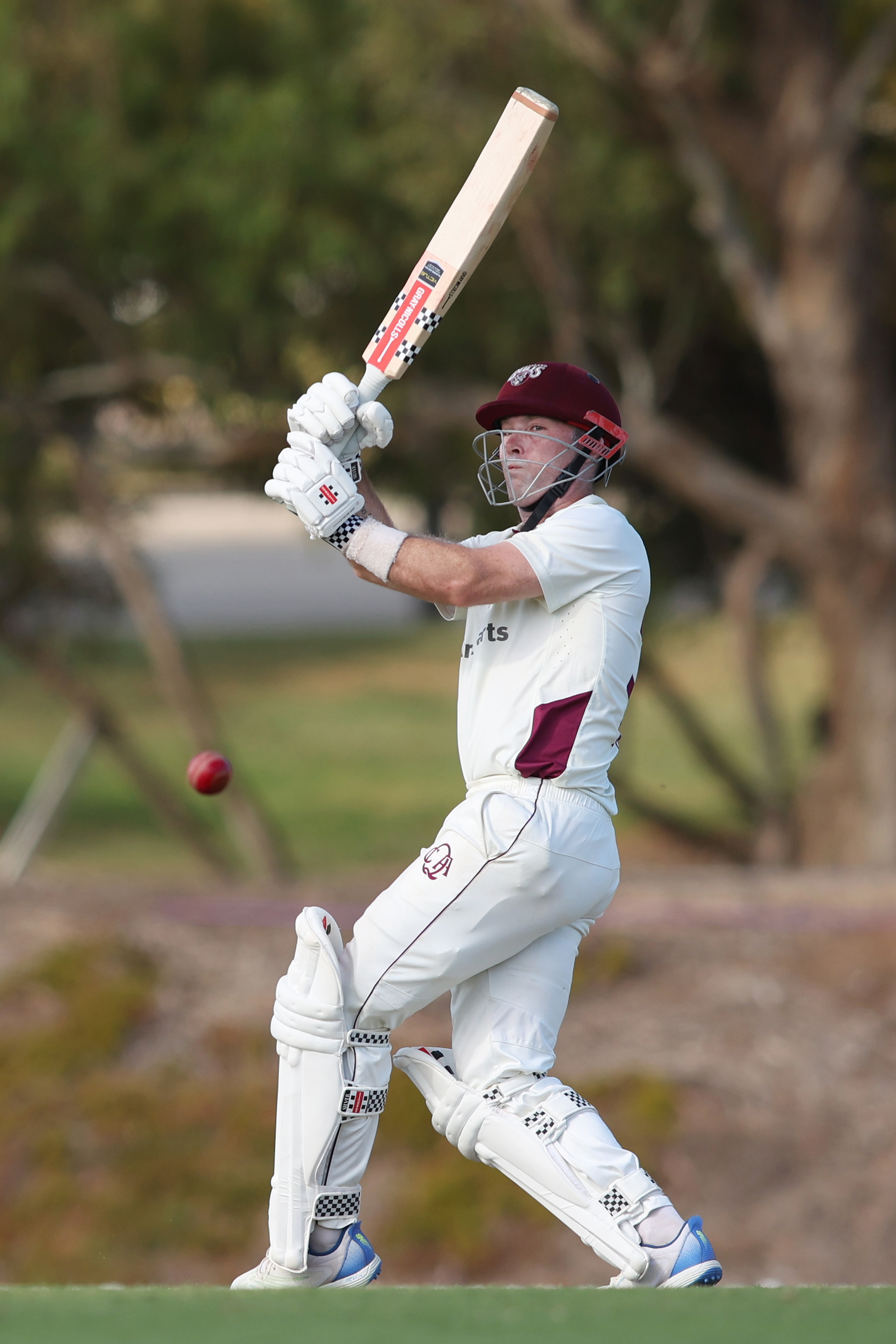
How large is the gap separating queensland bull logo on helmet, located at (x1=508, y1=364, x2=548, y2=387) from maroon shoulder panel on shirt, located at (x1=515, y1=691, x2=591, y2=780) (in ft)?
2.14

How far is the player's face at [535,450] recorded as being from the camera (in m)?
3.44

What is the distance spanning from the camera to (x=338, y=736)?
20672 mm

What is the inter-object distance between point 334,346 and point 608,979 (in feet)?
13.5

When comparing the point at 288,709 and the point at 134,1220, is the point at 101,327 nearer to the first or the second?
the point at 134,1220

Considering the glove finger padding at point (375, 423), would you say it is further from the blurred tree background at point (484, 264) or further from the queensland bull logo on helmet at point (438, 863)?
the blurred tree background at point (484, 264)

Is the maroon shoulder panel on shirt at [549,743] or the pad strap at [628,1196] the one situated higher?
the maroon shoulder panel on shirt at [549,743]

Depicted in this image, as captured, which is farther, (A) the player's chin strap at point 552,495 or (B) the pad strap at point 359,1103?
(A) the player's chin strap at point 552,495

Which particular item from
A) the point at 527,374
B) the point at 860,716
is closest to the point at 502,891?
the point at 527,374

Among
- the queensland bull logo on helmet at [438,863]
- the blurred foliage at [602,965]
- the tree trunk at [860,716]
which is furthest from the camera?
the tree trunk at [860,716]

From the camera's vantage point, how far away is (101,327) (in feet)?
31.8

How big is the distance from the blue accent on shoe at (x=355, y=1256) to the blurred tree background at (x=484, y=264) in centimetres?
606

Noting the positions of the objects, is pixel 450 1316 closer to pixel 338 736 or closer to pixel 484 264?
pixel 484 264

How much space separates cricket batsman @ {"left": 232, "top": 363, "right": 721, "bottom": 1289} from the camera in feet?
10.7

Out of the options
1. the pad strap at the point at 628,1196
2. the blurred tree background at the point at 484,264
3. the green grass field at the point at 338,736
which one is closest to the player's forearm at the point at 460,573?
the pad strap at the point at 628,1196
